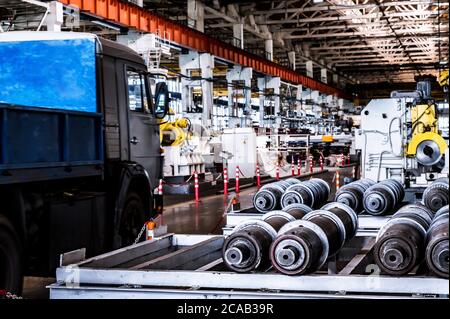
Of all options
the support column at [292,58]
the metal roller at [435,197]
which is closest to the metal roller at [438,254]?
the metal roller at [435,197]

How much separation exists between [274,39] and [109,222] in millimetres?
34481

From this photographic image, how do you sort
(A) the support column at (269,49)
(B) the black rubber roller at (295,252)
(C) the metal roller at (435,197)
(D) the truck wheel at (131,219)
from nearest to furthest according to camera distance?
(B) the black rubber roller at (295,252)
(D) the truck wheel at (131,219)
(C) the metal roller at (435,197)
(A) the support column at (269,49)

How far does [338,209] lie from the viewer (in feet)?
21.9

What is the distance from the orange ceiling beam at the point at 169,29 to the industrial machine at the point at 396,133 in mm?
8505

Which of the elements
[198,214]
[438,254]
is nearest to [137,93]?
[438,254]

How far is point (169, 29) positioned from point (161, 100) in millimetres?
15031

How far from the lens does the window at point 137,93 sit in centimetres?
875

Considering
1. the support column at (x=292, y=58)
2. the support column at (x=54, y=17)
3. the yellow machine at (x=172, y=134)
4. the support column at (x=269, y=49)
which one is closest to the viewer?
the support column at (x=54, y=17)

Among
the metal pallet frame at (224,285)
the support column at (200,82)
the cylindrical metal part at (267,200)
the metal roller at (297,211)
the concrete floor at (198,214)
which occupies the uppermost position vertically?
the support column at (200,82)

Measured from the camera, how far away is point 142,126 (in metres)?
9.00

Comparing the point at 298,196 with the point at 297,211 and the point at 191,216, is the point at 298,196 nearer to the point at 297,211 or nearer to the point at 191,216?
the point at 297,211

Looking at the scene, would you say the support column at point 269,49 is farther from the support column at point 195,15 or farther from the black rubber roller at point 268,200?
the black rubber roller at point 268,200

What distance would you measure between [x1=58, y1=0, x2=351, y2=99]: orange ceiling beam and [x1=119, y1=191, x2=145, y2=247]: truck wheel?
10.2 m

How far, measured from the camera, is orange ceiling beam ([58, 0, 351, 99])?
754 inches
